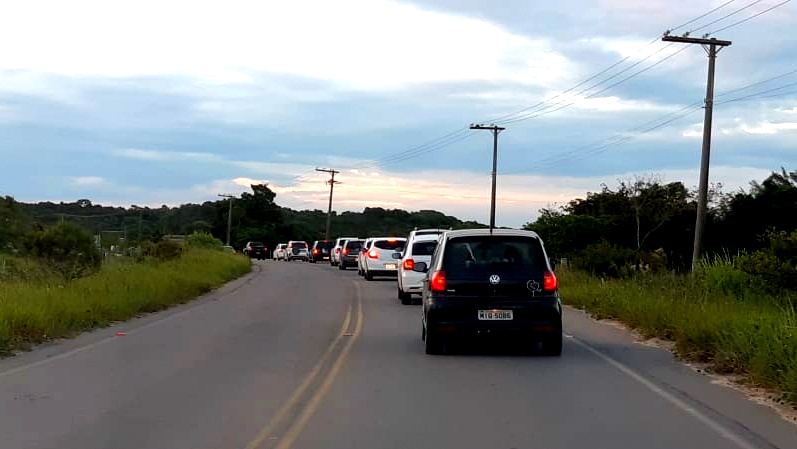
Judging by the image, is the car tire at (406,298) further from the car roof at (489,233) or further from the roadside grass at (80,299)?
the car roof at (489,233)

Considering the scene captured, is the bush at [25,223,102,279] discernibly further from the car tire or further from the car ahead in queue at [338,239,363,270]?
the car ahead in queue at [338,239,363,270]

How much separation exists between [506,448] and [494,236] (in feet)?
20.5

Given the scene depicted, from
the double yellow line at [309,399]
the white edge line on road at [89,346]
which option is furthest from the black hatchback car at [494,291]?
the white edge line on road at [89,346]

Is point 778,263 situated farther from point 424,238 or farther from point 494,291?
point 424,238

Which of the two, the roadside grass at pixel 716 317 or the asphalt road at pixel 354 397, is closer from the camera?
the asphalt road at pixel 354 397

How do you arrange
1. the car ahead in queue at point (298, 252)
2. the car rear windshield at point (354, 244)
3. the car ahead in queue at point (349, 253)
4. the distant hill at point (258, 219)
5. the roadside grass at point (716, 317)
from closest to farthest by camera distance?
the roadside grass at point (716, 317) < the car ahead in queue at point (349, 253) < the car rear windshield at point (354, 244) < the car ahead in queue at point (298, 252) < the distant hill at point (258, 219)

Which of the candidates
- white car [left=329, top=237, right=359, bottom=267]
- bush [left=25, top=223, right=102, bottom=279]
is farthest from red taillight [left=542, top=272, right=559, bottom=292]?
white car [left=329, top=237, right=359, bottom=267]

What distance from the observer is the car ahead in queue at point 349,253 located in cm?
4994

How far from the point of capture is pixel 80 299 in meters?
19.4

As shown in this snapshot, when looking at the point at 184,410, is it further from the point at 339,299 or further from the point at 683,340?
the point at 339,299

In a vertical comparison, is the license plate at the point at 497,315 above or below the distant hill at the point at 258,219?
below

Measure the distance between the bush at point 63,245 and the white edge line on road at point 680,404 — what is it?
19998mm

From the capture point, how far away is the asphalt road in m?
8.34

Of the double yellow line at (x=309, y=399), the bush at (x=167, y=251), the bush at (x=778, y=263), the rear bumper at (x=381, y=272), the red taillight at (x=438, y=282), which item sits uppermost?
the bush at (x=778, y=263)
